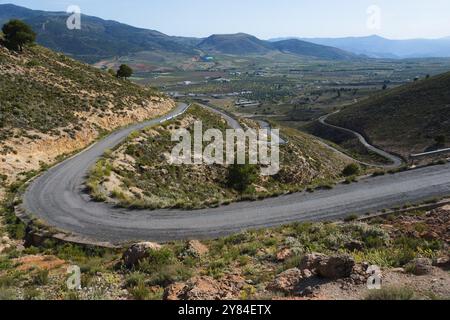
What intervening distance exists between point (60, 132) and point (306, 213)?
29.7 meters

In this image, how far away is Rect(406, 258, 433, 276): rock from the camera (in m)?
12.0

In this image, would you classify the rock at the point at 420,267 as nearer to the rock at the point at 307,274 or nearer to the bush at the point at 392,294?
the bush at the point at 392,294

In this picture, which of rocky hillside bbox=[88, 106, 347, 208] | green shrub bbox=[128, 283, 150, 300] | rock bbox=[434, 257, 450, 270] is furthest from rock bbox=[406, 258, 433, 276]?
rocky hillside bbox=[88, 106, 347, 208]

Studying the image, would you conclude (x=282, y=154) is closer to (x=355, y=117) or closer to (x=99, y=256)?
(x=99, y=256)

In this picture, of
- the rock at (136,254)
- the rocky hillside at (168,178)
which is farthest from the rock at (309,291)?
the rocky hillside at (168,178)

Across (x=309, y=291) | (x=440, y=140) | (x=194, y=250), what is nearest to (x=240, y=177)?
(x=194, y=250)

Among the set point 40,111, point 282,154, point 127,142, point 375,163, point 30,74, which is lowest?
point 375,163

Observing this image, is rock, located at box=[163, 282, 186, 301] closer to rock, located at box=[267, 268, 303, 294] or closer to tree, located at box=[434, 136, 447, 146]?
rock, located at box=[267, 268, 303, 294]

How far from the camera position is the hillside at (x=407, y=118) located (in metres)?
78.9

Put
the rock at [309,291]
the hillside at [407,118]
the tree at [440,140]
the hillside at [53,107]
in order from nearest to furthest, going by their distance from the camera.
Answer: the rock at [309,291] → the hillside at [53,107] → the tree at [440,140] → the hillside at [407,118]

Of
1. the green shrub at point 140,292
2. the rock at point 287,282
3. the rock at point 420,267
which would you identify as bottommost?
the green shrub at point 140,292

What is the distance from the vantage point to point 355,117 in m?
112

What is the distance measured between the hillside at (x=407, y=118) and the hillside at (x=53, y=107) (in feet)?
165
